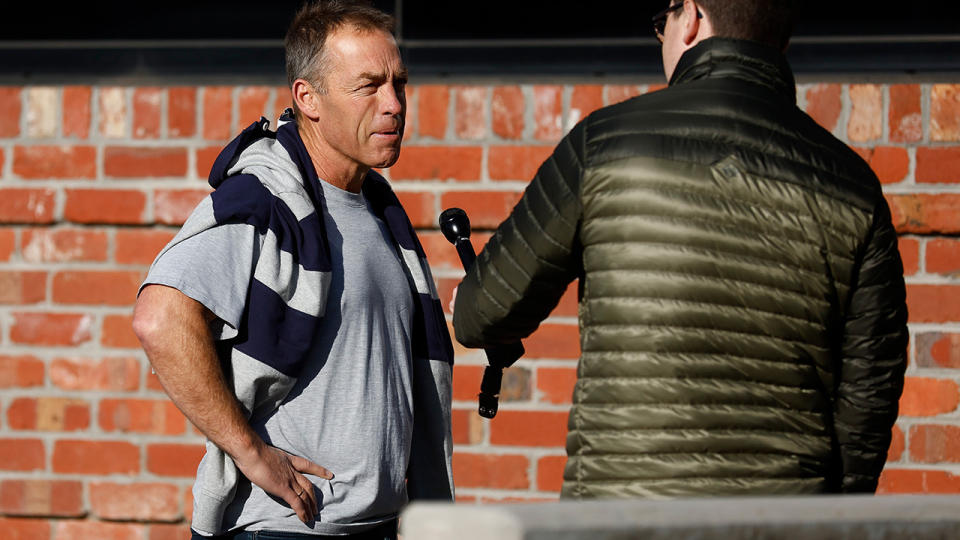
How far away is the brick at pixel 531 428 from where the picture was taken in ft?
10.2

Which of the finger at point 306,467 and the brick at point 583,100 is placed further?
the brick at point 583,100

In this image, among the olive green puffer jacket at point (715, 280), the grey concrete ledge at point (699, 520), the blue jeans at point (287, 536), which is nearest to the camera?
the grey concrete ledge at point (699, 520)

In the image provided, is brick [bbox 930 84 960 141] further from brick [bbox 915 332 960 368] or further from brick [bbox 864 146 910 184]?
brick [bbox 915 332 960 368]

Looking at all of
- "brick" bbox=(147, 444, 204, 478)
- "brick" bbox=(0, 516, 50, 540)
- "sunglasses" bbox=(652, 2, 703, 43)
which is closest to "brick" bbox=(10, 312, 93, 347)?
"brick" bbox=(147, 444, 204, 478)

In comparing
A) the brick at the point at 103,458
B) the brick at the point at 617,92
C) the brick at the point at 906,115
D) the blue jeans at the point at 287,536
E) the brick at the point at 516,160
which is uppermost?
the brick at the point at 617,92

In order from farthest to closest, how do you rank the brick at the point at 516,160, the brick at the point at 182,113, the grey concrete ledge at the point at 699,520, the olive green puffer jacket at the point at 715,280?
the brick at the point at 182,113 → the brick at the point at 516,160 → the olive green puffer jacket at the point at 715,280 → the grey concrete ledge at the point at 699,520

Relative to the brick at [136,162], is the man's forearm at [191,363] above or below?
below

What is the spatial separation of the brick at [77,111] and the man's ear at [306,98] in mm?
1067

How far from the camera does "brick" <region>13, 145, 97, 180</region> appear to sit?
3.21 meters

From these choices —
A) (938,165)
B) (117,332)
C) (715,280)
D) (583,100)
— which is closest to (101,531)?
(117,332)

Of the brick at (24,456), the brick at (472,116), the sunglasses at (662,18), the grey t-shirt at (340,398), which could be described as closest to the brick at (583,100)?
the brick at (472,116)

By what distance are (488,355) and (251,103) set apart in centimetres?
126

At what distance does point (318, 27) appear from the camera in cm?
242

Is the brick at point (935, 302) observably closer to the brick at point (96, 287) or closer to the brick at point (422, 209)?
the brick at point (422, 209)
